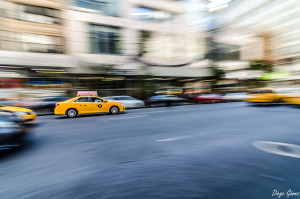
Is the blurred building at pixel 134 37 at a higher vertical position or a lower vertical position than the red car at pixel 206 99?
higher

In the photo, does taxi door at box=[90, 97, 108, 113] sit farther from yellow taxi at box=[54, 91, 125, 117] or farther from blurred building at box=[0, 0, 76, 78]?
blurred building at box=[0, 0, 76, 78]

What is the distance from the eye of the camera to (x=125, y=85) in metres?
19.8

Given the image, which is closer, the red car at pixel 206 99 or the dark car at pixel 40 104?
the dark car at pixel 40 104

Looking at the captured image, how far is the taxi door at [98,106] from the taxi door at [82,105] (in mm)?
233

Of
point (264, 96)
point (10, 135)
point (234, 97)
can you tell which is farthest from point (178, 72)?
point (10, 135)

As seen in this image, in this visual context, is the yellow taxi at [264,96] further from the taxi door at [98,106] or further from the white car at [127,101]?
the taxi door at [98,106]

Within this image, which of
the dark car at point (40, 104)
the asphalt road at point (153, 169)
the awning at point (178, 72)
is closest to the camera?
the asphalt road at point (153, 169)

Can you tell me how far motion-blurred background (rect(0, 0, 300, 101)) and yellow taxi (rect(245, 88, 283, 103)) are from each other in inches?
53.8

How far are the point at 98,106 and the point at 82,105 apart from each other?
3.07ft

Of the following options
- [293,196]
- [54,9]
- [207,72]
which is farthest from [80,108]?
[207,72]

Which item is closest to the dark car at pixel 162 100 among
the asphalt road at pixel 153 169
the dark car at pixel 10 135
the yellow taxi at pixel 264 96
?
the yellow taxi at pixel 264 96

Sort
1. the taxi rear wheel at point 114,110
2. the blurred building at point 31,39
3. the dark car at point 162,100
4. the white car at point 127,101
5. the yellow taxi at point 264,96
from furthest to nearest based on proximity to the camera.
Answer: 1. the dark car at point 162,100
2. the blurred building at point 31,39
3. the white car at point 127,101
4. the yellow taxi at point 264,96
5. the taxi rear wheel at point 114,110

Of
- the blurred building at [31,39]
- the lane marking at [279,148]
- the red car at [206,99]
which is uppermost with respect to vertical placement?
the blurred building at [31,39]

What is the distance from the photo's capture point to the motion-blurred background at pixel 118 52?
603 inches
